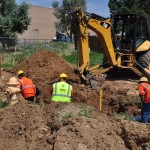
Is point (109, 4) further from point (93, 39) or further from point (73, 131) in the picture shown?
point (73, 131)

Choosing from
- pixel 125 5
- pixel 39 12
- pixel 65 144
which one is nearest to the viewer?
pixel 65 144

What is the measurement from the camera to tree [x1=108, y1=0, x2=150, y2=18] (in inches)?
1789

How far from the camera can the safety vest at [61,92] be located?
33.3 feet

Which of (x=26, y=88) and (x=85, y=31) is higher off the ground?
(x=85, y=31)

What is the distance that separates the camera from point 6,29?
33531 mm

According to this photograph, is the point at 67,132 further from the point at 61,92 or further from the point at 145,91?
the point at 145,91

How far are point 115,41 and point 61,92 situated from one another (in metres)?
6.70

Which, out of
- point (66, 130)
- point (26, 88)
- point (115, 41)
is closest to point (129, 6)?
point (115, 41)

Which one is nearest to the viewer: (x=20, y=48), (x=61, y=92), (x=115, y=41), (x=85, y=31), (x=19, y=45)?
(x=61, y=92)

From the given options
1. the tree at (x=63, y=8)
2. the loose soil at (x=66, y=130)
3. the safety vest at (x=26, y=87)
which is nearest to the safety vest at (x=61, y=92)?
the safety vest at (x=26, y=87)

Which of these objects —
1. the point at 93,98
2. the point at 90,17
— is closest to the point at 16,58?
the point at 90,17

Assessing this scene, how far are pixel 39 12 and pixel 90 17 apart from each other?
5541 cm

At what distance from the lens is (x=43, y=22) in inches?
2726

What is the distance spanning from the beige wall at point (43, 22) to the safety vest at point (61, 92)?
187 ft
